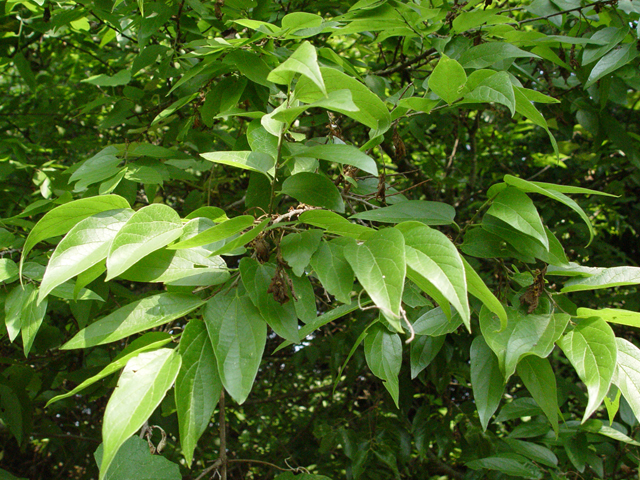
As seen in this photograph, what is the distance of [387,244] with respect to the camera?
2.21 ft

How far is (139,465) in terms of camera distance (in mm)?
859

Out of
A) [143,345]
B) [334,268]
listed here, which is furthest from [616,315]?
[143,345]

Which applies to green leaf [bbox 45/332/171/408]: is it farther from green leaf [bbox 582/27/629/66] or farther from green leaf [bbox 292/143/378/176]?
green leaf [bbox 582/27/629/66]

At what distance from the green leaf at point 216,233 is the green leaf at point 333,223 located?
10 cm

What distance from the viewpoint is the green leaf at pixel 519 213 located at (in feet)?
2.56

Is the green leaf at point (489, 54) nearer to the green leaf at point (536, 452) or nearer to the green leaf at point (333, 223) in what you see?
the green leaf at point (333, 223)

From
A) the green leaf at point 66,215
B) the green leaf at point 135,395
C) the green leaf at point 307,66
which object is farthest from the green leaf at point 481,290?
the green leaf at point 66,215

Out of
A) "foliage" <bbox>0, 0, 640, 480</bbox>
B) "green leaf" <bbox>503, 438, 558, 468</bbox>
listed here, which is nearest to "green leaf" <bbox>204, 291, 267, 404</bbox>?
"foliage" <bbox>0, 0, 640, 480</bbox>

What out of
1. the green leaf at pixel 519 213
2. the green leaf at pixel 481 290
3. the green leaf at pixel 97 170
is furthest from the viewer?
the green leaf at pixel 97 170

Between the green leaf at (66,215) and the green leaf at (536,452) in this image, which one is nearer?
the green leaf at (66,215)

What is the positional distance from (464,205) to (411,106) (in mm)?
2052

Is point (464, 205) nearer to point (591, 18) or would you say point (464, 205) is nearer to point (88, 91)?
point (591, 18)

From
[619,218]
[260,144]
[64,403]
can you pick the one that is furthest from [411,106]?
[619,218]

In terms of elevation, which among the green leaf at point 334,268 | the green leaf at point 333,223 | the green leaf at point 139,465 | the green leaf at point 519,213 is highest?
the green leaf at point 333,223
